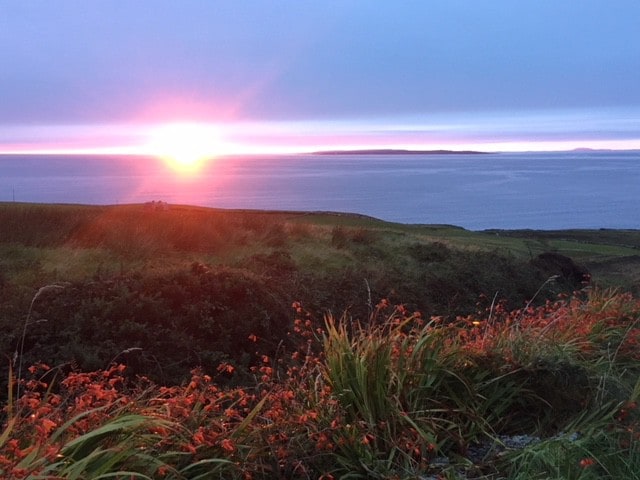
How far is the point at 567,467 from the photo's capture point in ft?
11.8

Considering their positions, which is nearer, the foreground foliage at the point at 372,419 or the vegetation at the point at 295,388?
the foreground foliage at the point at 372,419

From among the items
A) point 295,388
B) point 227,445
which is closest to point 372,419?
point 295,388

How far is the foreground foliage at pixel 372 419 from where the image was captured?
10.4 ft

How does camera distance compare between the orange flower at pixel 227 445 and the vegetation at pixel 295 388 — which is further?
the vegetation at pixel 295 388

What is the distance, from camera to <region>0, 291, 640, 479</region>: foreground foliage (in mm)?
3156

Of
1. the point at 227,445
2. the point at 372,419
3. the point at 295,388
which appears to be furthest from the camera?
the point at 295,388

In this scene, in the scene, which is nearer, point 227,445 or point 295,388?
point 227,445

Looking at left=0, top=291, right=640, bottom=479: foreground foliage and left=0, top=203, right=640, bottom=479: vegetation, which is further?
left=0, top=203, right=640, bottom=479: vegetation

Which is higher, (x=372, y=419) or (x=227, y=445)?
(x=227, y=445)

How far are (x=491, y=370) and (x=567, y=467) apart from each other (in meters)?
1.15

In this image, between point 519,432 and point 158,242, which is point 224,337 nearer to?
point 519,432

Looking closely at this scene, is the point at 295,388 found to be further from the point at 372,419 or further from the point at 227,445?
the point at 227,445

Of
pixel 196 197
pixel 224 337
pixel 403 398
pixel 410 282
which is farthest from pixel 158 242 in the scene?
pixel 196 197

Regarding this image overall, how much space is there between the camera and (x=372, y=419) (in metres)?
3.95
